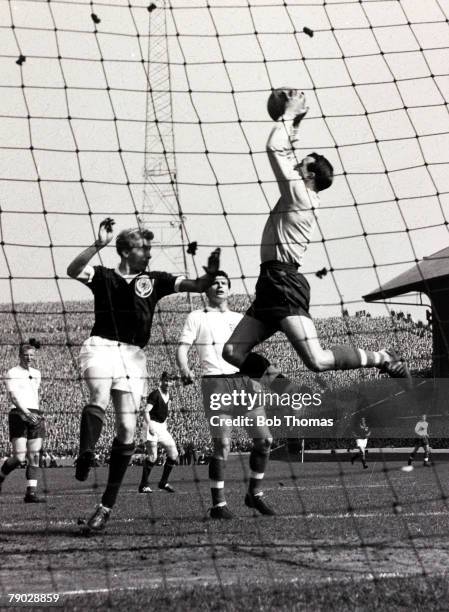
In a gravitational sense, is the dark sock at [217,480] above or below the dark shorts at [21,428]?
below

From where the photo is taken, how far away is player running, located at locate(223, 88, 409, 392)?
22.8 feet

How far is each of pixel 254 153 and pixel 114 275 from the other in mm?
1413

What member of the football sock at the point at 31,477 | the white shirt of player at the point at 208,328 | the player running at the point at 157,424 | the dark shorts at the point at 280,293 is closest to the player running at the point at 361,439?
the player running at the point at 157,424

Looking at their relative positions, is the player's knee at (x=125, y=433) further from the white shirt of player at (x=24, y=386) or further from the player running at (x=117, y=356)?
the white shirt of player at (x=24, y=386)

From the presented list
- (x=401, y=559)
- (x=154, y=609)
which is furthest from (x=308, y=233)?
(x=154, y=609)

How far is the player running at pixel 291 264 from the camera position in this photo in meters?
6.95

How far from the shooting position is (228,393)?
9352 mm

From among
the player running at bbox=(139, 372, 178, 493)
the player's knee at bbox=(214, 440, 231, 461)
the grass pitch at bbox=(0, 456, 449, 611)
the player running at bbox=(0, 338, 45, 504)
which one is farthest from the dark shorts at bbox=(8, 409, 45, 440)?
the player's knee at bbox=(214, 440, 231, 461)

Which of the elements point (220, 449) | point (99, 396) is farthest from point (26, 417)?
point (99, 396)

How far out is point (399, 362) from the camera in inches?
287

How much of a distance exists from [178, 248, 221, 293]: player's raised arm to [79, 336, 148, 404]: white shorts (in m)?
0.59

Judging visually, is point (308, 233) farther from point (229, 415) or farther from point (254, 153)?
point (229, 415)

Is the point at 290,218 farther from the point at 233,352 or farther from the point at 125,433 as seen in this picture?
the point at 125,433

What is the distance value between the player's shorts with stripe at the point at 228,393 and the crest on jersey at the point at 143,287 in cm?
152
